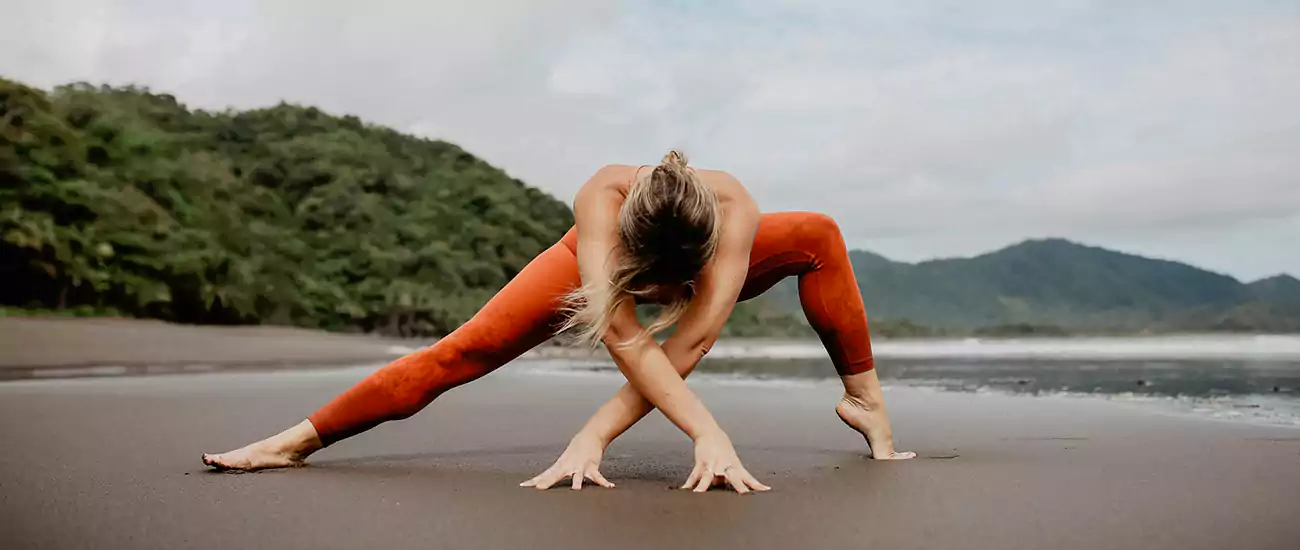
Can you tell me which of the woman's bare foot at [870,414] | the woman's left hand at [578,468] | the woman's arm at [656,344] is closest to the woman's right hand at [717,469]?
the woman's arm at [656,344]

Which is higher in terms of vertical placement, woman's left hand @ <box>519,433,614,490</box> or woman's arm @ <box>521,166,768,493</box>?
woman's arm @ <box>521,166,768,493</box>

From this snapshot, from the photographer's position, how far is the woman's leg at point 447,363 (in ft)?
10.5

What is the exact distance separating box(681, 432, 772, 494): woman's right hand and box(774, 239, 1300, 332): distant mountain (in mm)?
48824

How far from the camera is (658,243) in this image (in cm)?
281

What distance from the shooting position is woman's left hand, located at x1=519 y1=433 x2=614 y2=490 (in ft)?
9.18

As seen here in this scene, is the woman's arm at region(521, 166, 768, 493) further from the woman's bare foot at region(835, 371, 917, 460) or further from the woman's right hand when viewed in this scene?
the woman's bare foot at region(835, 371, 917, 460)

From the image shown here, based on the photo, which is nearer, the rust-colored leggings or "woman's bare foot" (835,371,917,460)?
the rust-colored leggings

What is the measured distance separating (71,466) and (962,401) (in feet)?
16.1

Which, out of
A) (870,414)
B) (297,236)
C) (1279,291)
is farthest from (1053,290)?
(870,414)

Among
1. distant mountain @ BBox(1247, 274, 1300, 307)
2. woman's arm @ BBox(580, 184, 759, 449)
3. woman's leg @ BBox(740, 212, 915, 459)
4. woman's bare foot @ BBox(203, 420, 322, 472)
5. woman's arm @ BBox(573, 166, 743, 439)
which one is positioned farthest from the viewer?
distant mountain @ BBox(1247, 274, 1300, 307)

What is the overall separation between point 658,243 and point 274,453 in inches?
54.7

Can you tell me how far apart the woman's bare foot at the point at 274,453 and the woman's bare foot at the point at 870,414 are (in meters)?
1.72

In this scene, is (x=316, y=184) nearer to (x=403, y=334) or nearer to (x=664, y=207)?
(x=403, y=334)

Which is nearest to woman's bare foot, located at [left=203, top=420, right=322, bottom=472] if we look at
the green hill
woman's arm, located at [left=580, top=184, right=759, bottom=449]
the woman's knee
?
woman's arm, located at [left=580, top=184, right=759, bottom=449]
